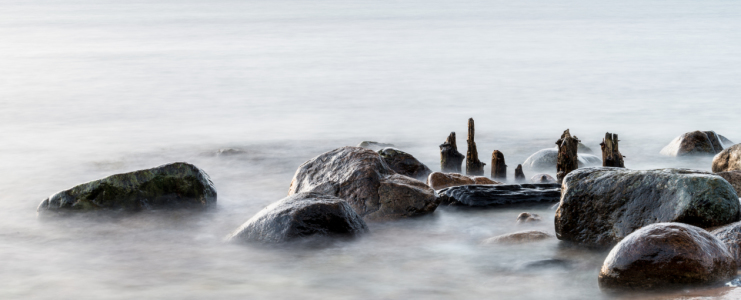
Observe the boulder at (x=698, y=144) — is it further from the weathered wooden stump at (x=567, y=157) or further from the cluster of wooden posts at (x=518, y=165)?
the weathered wooden stump at (x=567, y=157)

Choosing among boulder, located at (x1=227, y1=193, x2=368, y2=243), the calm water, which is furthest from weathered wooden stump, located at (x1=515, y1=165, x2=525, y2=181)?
boulder, located at (x1=227, y1=193, x2=368, y2=243)

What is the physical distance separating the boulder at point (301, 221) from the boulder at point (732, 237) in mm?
2540

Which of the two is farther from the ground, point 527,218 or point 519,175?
point 519,175

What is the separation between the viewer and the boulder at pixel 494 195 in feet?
22.4

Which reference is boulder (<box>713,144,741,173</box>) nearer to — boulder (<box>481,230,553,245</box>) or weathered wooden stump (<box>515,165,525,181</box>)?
weathered wooden stump (<box>515,165,525,181</box>)

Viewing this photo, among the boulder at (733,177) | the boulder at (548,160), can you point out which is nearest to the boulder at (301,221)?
the boulder at (733,177)

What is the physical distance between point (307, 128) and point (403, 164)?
464 centimetres

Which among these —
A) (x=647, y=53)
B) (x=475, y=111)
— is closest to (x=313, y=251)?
(x=475, y=111)

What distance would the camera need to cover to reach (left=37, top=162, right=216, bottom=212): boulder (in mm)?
6758

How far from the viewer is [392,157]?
7910 millimetres

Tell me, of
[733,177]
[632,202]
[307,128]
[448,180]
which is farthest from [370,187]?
[307,128]

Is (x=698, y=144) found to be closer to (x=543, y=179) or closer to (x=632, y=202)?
(x=543, y=179)

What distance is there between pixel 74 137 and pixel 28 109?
385 centimetres

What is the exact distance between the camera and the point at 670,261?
14.8 feet
